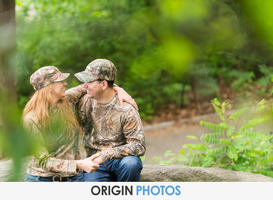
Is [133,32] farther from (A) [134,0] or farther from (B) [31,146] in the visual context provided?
(B) [31,146]

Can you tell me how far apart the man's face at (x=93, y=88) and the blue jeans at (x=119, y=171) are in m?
0.37

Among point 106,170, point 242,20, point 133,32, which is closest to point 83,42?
point 133,32

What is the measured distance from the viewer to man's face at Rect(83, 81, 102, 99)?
1.98 metres

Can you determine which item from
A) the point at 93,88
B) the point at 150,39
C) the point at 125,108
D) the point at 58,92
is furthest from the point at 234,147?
the point at 150,39

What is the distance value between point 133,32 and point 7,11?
0.28 m

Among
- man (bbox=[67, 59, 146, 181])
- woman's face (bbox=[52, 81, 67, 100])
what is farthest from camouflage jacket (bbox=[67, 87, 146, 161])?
woman's face (bbox=[52, 81, 67, 100])

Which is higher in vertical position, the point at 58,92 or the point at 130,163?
the point at 58,92

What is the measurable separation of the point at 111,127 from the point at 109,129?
0.06ft

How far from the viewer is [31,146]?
41 centimetres

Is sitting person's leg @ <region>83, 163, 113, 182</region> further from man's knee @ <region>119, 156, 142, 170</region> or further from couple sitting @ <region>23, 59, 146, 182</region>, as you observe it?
man's knee @ <region>119, 156, 142, 170</region>

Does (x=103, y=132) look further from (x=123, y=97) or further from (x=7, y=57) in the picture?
(x=7, y=57)

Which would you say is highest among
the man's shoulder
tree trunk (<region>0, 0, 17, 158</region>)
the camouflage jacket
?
tree trunk (<region>0, 0, 17, 158</region>)

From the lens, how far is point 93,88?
1997 millimetres

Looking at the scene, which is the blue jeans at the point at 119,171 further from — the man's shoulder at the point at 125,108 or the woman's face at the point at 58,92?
the woman's face at the point at 58,92
